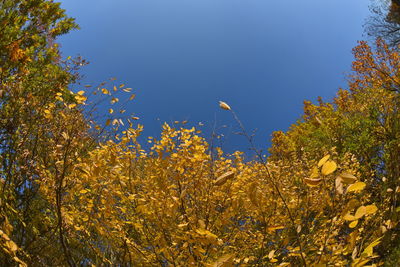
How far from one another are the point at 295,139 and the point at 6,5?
1537 cm

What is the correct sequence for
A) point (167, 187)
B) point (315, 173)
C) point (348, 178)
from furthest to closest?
point (167, 187)
point (315, 173)
point (348, 178)

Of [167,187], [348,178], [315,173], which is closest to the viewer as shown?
[348,178]

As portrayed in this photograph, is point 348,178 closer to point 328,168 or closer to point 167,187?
point 328,168

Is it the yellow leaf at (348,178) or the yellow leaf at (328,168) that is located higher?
the yellow leaf at (328,168)

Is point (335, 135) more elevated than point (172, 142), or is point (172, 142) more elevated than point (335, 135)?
point (335, 135)

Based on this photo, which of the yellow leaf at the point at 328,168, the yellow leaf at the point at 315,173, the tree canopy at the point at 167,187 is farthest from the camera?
the tree canopy at the point at 167,187

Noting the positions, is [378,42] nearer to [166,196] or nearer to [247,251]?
[247,251]

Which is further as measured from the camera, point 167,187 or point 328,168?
point 167,187

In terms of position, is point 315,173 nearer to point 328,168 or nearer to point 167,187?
point 328,168

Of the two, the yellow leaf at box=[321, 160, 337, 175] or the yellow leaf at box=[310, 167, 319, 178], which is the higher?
the yellow leaf at box=[310, 167, 319, 178]

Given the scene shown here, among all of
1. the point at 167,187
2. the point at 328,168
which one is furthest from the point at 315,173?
the point at 167,187

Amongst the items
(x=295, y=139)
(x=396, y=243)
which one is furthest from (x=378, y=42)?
(x=396, y=243)

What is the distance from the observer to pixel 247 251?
446 cm

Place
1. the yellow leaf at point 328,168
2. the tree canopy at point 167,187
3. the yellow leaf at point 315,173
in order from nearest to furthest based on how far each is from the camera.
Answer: the yellow leaf at point 328,168 → the yellow leaf at point 315,173 → the tree canopy at point 167,187
